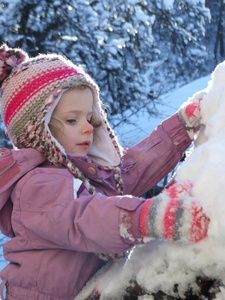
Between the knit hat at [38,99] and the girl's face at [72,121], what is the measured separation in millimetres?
48

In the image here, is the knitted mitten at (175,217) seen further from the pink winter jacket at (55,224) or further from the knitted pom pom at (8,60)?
the knitted pom pom at (8,60)

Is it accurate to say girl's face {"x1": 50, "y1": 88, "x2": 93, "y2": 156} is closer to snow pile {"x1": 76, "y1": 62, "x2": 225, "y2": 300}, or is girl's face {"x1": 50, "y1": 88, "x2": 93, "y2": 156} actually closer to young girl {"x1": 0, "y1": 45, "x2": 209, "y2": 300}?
young girl {"x1": 0, "y1": 45, "x2": 209, "y2": 300}

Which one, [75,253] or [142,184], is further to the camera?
[142,184]

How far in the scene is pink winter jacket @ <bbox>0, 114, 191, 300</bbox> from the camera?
1.70 meters

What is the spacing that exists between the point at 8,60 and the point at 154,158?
1010mm

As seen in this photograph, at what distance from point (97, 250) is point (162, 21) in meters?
6.81

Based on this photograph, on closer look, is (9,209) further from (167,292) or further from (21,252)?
(167,292)

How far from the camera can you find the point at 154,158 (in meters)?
2.64

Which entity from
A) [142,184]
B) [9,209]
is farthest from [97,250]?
[142,184]

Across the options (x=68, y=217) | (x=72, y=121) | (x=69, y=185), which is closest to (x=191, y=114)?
(x=72, y=121)

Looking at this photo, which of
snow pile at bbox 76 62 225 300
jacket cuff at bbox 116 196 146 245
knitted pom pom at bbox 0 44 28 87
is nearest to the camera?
snow pile at bbox 76 62 225 300

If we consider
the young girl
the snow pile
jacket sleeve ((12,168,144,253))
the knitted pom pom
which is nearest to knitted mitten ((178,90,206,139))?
the young girl

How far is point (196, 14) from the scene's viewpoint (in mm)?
8258

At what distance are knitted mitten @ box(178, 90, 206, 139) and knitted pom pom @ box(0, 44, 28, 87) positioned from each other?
980 mm
